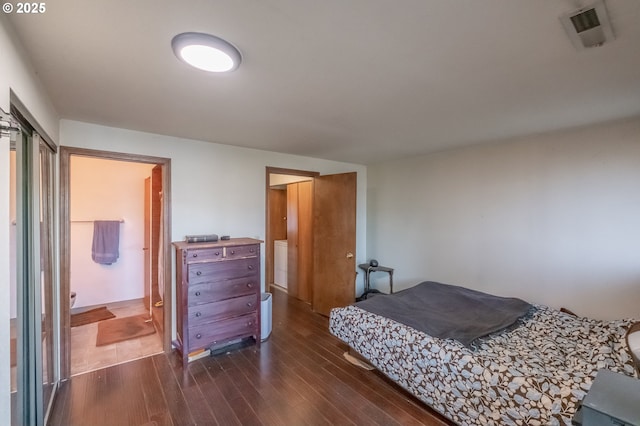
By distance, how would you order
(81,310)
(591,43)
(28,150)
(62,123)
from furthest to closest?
(81,310) → (62,123) → (28,150) → (591,43)

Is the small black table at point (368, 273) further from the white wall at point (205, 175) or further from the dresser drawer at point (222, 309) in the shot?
the dresser drawer at point (222, 309)

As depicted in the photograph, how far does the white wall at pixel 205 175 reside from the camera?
8.54ft

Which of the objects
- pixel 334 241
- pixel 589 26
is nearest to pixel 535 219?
pixel 589 26

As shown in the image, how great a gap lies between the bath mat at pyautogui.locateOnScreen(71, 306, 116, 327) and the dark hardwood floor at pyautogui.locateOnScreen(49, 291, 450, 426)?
152cm

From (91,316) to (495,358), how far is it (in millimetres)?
4836

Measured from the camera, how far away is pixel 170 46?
1.30m

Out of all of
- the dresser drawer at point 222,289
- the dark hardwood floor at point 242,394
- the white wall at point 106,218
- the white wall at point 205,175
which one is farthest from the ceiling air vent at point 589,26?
the white wall at point 106,218

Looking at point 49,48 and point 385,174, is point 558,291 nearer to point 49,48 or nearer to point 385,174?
point 385,174

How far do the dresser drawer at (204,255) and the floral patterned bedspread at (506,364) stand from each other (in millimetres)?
1514

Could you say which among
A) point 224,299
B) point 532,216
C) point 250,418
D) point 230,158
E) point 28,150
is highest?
point 230,158

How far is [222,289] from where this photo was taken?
2750mm

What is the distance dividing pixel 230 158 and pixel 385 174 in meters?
2.46

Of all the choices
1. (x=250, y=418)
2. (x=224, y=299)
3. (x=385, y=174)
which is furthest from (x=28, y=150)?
(x=385, y=174)

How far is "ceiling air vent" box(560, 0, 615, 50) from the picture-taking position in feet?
3.51
